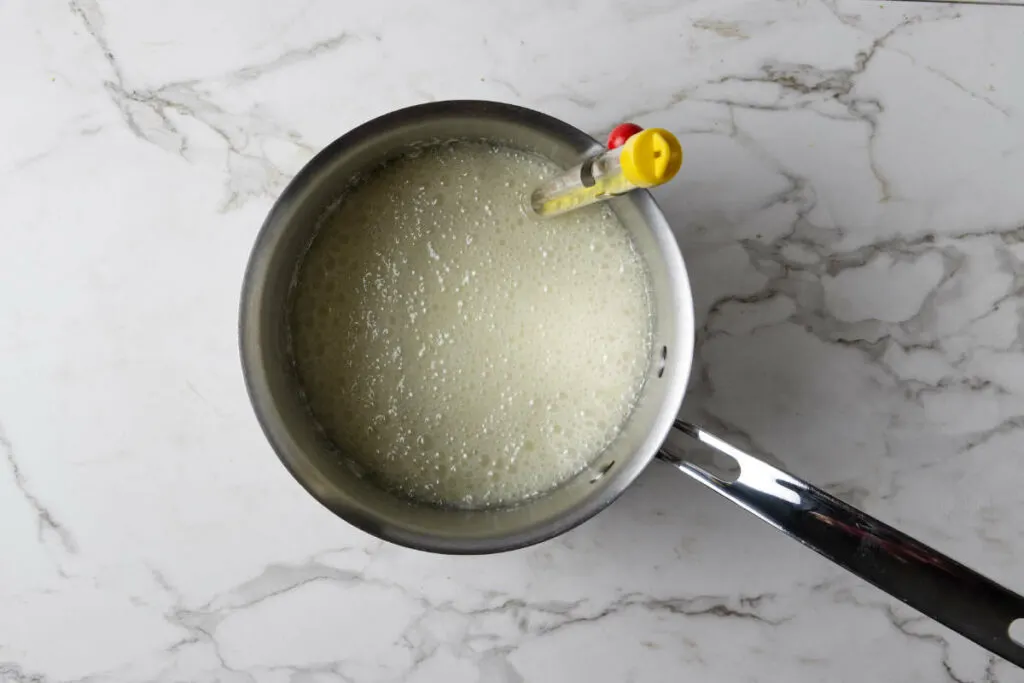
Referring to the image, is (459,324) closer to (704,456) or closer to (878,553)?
(704,456)

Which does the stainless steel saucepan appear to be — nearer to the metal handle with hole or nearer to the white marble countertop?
the metal handle with hole

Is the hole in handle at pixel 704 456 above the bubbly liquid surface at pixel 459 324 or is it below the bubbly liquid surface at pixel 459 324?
below

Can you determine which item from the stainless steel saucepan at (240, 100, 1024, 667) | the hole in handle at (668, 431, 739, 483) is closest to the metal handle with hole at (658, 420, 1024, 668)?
the stainless steel saucepan at (240, 100, 1024, 667)

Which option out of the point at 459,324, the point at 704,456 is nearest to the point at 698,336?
the point at 704,456

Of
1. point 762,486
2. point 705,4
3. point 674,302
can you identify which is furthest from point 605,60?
point 762,486

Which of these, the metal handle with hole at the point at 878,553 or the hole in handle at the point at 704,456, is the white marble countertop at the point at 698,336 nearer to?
the hole in handle at the point at 704,456

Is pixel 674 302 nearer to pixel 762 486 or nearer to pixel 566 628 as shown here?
pixel 762 486

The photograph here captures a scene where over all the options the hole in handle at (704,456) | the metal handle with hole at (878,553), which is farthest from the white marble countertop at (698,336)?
the metal handle with hole at (878,553)
